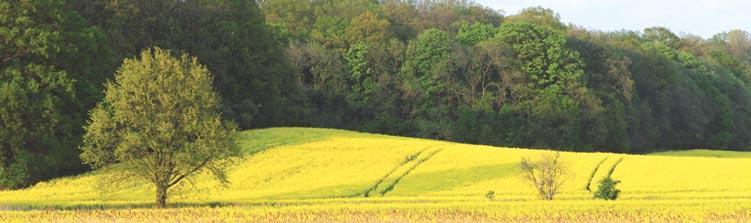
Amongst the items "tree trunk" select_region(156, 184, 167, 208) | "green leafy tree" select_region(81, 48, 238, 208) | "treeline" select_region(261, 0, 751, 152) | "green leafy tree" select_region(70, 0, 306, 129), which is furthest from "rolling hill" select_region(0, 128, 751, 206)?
"treeline" select_region(261, 0, 751, 152)

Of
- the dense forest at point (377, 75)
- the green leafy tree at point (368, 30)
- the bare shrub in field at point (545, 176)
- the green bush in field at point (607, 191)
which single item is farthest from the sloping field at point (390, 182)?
the green leafy tree at point (368, 30)

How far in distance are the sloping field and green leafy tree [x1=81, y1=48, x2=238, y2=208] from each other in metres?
1.28

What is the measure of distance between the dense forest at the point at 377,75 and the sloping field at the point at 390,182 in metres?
6.72

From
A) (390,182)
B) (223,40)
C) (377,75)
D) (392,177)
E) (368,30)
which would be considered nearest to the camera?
(390,182)

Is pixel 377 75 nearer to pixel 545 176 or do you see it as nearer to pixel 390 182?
pixel 390 182

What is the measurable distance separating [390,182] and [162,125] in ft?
39.9

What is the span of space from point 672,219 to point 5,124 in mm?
40127

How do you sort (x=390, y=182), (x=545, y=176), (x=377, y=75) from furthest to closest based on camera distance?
(x=377, y=75) < (x=390, y=182) < (x=545, y=176)

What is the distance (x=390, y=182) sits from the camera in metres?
52.8

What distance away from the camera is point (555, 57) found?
10044 centimetres

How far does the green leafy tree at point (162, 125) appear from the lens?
151 feet

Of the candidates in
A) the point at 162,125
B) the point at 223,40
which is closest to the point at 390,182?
the point at 162,125

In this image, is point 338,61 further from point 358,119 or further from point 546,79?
point 546,79

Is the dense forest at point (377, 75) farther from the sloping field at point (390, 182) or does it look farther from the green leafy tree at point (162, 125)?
the green leafy tree at point (162, 125)
